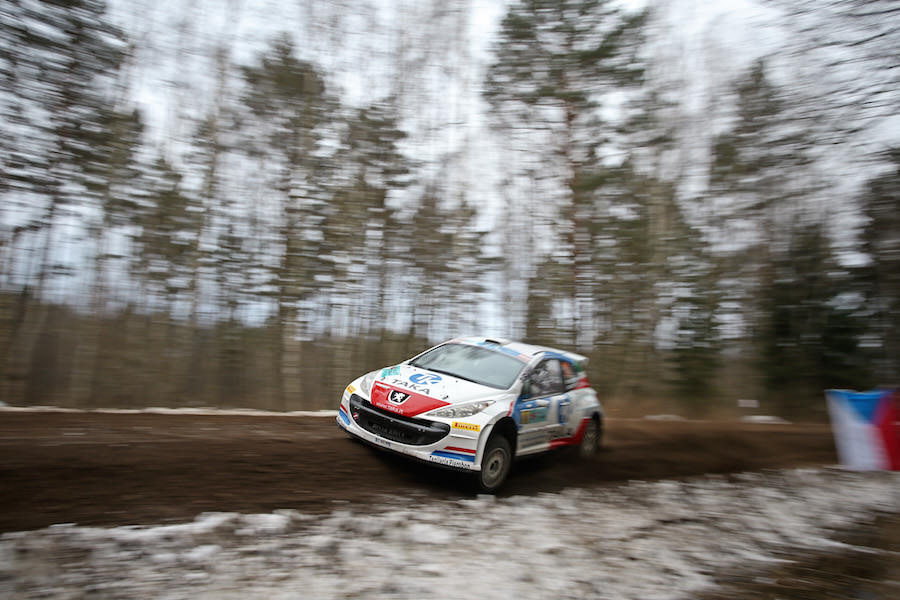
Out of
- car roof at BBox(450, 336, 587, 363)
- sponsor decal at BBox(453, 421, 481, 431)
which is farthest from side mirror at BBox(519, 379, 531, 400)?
sponsor decal at BBox(453, 421, 481, 431)

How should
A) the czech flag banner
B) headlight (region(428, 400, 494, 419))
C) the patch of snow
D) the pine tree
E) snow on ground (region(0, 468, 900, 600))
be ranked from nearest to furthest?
snow on ground (region(0, 468, 900, 600))
headlight (region(428, 400, 494, 419))
the czech flag banner
the patch of snow
the pine tree

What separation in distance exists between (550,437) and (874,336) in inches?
576

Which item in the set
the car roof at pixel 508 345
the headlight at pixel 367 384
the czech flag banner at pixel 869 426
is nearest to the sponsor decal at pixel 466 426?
the headlight at pixel 367 384

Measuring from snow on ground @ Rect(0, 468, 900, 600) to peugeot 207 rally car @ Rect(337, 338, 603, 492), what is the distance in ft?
1.93

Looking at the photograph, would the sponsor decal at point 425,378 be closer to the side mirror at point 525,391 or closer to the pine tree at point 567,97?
the side mirror at point 525,391

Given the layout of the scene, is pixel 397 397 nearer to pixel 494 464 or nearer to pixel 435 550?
pixel 494 464

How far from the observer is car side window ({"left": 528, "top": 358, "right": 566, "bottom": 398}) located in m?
7.88

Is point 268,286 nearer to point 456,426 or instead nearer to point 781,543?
point 456,426

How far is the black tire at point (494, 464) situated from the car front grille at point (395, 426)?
0.63 m

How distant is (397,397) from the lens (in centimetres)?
696

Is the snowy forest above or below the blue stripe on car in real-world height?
above

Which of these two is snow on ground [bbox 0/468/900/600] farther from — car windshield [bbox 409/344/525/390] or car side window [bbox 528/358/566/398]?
car windshield [bbox 409/344/525/390]

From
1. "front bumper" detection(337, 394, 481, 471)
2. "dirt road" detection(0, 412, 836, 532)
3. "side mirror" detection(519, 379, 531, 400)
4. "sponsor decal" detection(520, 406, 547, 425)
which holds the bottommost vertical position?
"dirt road" detection(0, 412, 836, 532)

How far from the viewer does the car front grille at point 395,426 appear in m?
6.60
